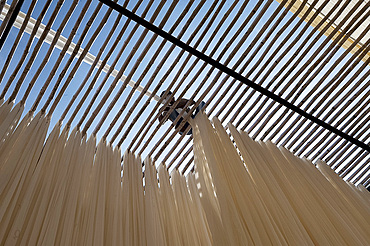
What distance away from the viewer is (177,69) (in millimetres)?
2389

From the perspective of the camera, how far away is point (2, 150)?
1.65 m

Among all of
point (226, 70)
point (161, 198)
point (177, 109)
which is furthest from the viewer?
point (177, 109)

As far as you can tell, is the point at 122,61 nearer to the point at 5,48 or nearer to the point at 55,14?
the point at 55,14

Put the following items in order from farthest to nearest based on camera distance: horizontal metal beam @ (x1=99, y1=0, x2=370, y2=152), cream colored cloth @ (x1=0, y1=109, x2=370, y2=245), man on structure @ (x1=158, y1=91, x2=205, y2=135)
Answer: man on structure @ (x1=158, y1=91, x2=205, y2=135) < horizontal metal beam @ (x1=99, y1=0, x2=370, y2=152) < cream colored cloth @ (x1=0, y1=109, x2=370, y2=245)

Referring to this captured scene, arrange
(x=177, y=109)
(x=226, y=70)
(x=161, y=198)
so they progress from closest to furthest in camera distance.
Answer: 1. (x=161, y=198)
2. (x=226, y=70)
3. (x=177, y=109)

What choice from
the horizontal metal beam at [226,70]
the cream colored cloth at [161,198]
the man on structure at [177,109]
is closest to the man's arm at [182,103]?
the man on structure at [177,109]

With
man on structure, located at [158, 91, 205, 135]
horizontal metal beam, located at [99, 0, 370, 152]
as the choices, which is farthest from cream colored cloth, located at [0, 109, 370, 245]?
horizontal metal beam, located at [99, 0, 370, 152]

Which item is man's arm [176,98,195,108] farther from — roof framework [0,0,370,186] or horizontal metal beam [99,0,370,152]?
horizontal metal beam [99,0,370,152]

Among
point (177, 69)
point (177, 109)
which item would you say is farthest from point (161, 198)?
point (177, 69)

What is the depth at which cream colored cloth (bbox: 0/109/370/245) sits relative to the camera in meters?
1.46

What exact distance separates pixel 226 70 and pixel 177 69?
34cm

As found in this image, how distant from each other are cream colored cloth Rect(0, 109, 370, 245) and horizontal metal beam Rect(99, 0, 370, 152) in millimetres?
379

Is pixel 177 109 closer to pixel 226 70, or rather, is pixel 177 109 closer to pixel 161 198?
pixel 226 70

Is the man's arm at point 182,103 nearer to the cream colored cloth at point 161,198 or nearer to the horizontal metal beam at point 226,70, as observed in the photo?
the cream colored cloth at point 161,198
